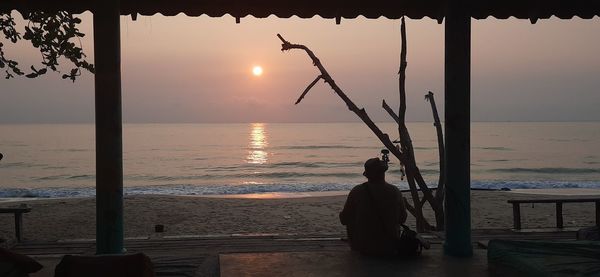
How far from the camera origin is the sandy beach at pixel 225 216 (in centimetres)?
1421

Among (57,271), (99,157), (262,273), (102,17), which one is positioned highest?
(102,17)

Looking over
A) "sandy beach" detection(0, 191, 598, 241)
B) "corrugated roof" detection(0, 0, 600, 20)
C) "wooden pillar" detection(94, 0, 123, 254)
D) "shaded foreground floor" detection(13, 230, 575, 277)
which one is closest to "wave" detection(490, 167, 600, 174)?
"sandy beach" detection(0, 191, 598, 241)

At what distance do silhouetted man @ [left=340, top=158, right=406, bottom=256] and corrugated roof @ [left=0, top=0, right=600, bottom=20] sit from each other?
158 cm

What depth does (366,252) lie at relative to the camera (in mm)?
5566

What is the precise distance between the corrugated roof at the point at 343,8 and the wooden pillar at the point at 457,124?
21cm

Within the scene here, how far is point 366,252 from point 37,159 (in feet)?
162

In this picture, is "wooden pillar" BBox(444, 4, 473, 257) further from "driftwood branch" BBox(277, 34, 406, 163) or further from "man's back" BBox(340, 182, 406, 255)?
"driftwood branch" BBox(277, 34, 406, 163)

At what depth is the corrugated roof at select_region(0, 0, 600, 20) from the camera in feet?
17.8

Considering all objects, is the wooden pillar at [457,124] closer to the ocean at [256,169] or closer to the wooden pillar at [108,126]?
the wooden pillar at [108,126]

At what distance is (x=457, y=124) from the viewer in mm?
5414

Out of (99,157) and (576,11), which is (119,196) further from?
(576,11)

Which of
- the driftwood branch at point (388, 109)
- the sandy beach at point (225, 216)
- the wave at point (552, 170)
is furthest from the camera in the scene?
the wave at point (552, 170)

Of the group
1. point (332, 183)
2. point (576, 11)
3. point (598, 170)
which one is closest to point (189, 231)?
point (576, 11)

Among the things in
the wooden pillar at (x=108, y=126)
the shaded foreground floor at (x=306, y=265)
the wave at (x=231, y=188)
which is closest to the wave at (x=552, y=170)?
the wave at (x=231, y=188)
